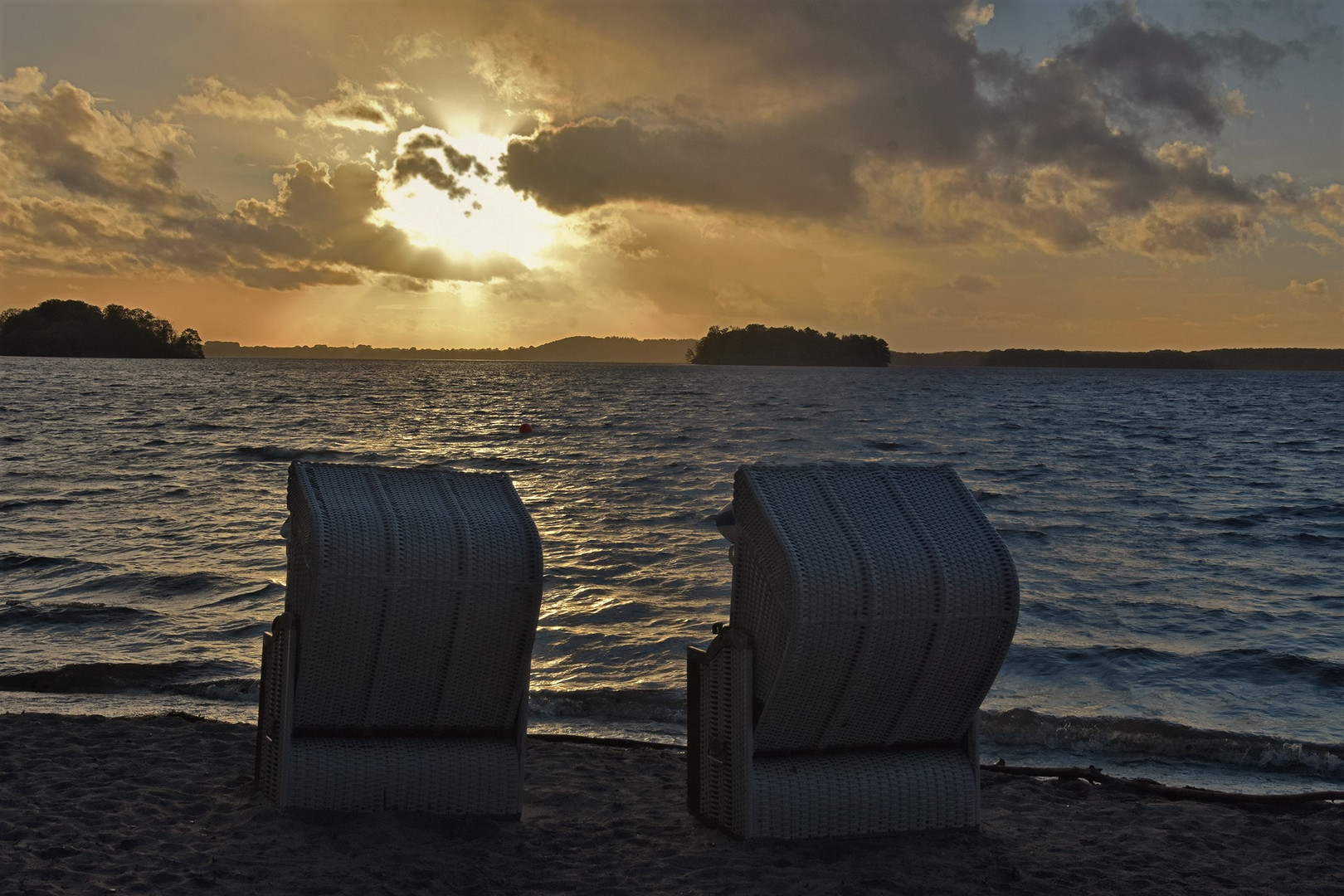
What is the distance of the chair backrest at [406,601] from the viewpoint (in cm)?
450

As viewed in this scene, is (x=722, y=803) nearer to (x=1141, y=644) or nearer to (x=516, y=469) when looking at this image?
(x=1141, y=644)

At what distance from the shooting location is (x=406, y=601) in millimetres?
4531

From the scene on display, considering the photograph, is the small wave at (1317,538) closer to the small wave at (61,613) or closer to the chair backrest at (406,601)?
the small wave at (61,613)

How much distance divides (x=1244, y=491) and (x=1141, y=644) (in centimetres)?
1744

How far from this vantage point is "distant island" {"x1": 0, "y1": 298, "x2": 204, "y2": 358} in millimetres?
180500

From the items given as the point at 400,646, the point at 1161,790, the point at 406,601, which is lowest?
the point at 1161,790

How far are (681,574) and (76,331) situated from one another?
193982mm

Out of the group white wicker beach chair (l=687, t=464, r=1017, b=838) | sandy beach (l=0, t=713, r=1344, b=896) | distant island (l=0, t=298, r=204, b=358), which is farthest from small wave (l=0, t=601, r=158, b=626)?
distant island (l=0, t=298, r=204, b=358)

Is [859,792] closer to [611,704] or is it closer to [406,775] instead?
[406,775]

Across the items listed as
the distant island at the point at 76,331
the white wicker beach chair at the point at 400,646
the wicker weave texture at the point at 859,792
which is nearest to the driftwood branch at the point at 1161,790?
the wicker weave texture at the point at 859,792

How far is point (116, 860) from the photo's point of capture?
4328 mm

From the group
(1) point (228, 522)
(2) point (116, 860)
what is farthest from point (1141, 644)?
(1) point (228, 522)

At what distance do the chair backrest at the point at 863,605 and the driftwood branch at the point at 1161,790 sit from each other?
5.43 feet

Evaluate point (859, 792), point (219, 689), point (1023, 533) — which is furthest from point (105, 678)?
point (1023, 533)
